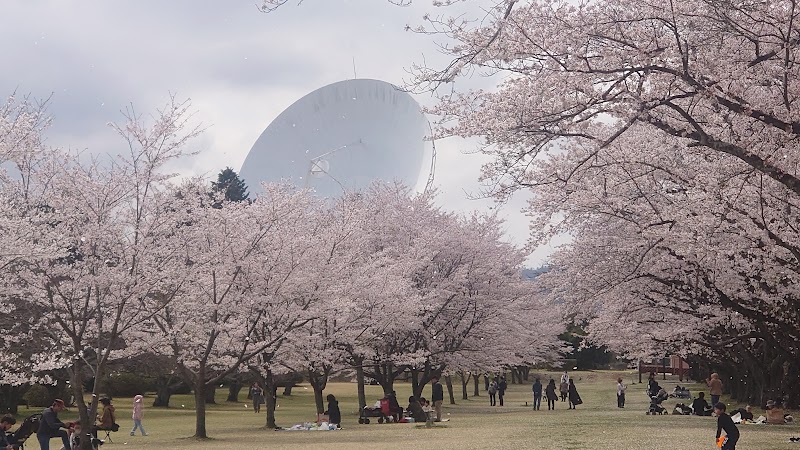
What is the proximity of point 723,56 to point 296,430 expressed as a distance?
65.0 ft

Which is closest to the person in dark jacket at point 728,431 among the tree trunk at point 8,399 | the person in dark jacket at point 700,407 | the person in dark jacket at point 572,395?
the person in dark jacket at point 700,407

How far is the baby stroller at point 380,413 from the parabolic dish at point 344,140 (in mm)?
23814

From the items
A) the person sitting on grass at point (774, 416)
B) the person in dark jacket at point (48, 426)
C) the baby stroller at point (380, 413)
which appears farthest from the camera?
the baby stroller at point (380, 413)

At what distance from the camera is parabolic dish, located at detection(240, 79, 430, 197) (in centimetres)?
5294

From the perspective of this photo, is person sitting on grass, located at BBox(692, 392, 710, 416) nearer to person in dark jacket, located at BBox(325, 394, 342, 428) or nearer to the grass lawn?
the grass lawn

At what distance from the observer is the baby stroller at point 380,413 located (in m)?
30.1

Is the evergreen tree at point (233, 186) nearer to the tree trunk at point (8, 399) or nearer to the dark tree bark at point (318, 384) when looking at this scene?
the tree trunk at point (8, 399)

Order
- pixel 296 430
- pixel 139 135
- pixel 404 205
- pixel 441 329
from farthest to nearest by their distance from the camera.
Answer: pixel 404 205
pixel 441 329
pixel 296 430
pixel 139 135

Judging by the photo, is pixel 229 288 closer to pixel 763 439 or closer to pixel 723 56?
pixel 763 439

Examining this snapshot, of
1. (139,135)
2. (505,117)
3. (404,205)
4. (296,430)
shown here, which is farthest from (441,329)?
(505,117)

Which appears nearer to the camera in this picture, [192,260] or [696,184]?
[696,184]

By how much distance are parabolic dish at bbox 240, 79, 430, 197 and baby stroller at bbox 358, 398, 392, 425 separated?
23.8 m

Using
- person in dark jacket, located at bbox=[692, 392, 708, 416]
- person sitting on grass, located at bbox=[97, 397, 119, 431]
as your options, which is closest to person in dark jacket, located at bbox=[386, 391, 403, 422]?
person in dark jacket, located at bbox=[692, 392, 708, 416]

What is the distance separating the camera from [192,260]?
2339 centimetres
